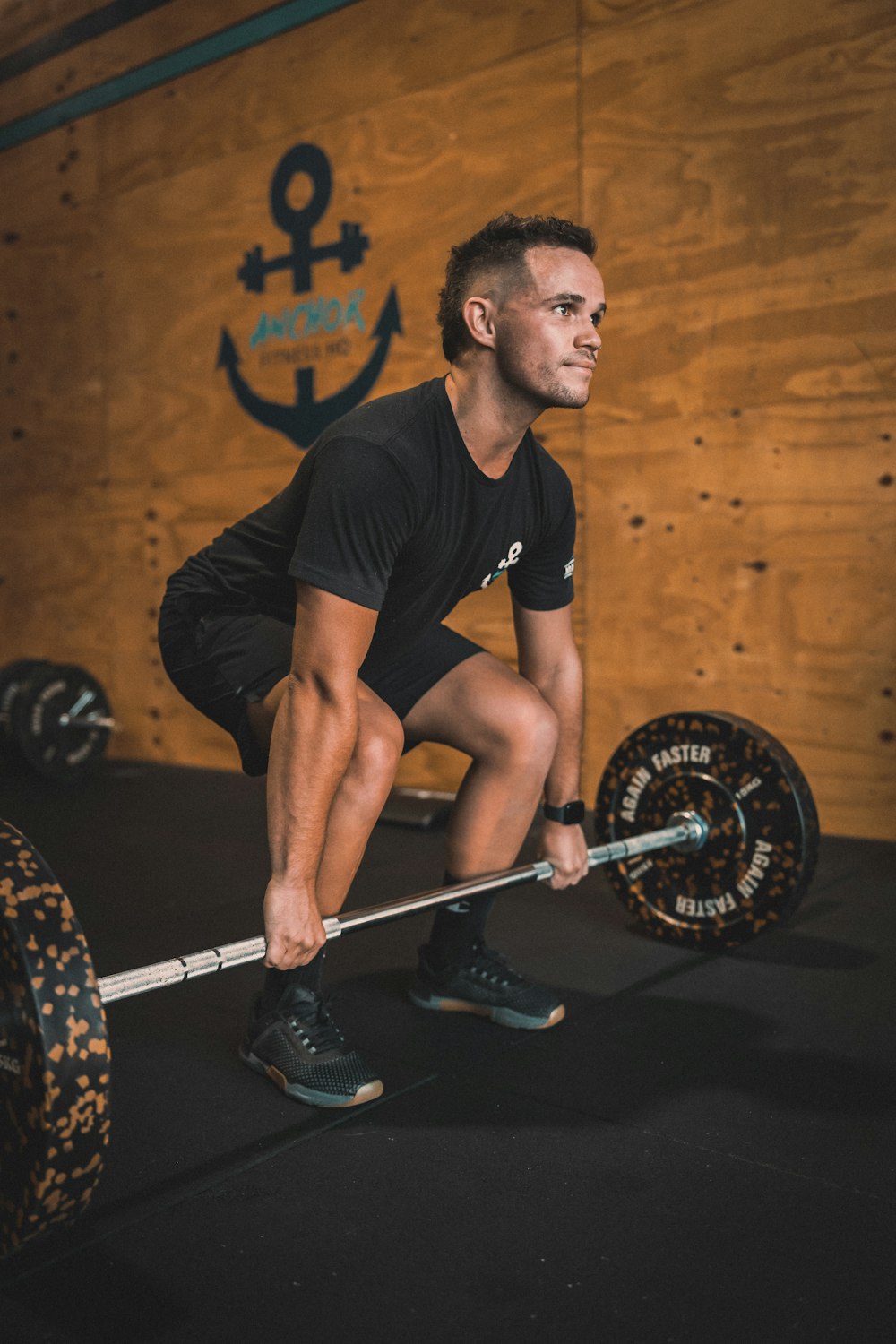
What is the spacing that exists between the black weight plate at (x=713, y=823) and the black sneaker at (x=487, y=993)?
28 centimetres

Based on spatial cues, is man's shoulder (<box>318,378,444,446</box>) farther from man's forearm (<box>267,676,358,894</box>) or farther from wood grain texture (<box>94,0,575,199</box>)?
wood grain texture (<box>94,0,575,199</box>)

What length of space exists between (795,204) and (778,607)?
3.01ft

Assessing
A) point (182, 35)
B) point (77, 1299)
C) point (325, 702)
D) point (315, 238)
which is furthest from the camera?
point (182, 35)

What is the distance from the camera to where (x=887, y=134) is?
99.6 inches

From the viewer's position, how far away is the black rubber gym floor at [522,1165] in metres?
1.00

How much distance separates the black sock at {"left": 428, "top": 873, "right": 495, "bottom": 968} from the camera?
169cm

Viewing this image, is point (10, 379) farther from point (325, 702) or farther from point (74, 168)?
point (325, 702)

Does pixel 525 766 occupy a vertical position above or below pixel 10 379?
below

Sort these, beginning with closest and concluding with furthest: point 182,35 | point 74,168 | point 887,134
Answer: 1. point 887,134
2. point 182,35
3. point 74,168

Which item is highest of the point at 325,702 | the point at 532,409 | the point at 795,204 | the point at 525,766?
the point at 795,204

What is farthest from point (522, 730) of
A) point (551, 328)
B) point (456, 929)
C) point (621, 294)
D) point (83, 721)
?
Answer: point (83, 721)

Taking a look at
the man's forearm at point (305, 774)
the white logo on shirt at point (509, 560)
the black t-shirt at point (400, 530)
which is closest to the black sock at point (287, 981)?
the man's forearm at point (305, 774)

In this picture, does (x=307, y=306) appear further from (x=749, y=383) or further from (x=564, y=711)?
(x=564, y=711)

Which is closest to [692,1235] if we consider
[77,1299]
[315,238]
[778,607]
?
[77,1299]
